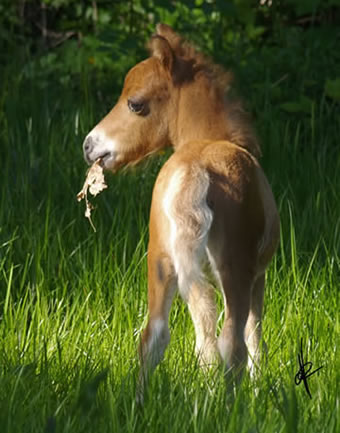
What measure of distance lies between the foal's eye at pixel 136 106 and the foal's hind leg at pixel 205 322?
557 mm

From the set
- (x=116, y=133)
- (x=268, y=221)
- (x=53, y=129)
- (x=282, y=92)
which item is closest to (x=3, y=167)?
(x=53, y=129)

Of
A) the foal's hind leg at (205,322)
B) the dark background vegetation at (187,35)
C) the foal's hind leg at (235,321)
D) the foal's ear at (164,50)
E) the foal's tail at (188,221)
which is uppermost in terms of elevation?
the foal's ear at (164,50)

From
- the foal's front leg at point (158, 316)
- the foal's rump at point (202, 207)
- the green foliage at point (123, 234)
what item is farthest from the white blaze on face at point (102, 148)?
the foal's front leg at point (158, 316)

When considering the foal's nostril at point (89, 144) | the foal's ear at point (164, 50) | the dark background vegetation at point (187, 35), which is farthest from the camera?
the dark background vegetation at point (187, 35)

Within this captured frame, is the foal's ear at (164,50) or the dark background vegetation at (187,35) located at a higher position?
the foal's ear at (164,50)

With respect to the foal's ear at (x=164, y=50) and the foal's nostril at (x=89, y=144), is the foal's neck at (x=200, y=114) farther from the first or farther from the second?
the foal's nostril at (x=89, y=144)

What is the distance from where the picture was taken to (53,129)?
16.8 ft

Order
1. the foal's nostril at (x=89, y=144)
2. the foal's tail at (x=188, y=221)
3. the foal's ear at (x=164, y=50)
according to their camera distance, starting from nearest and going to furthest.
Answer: the foal's tail at (x=188, y=221)
the foal's ear at (x=164, y=50)
the foal's nostril at (x=89, y=144)

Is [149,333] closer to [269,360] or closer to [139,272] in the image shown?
[269,360]

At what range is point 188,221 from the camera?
254 cm

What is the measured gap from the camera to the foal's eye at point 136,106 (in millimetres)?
2901

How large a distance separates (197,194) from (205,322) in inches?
21.6

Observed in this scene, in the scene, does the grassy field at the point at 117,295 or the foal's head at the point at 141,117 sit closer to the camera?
the grassy field at the point at 117,295

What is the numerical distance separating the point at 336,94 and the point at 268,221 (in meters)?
2.91
